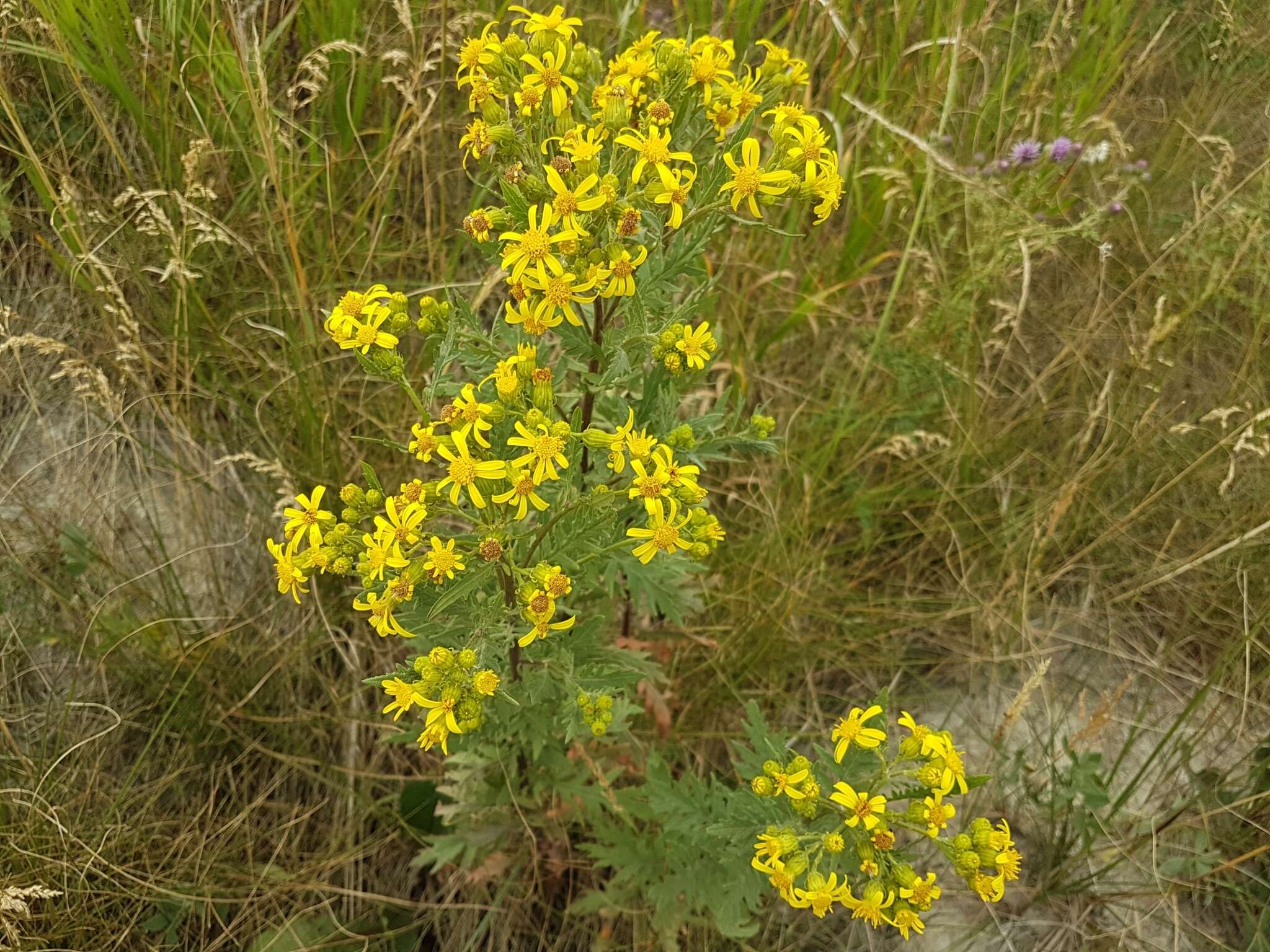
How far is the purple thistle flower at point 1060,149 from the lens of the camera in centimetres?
361

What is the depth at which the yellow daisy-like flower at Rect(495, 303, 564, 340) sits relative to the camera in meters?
1.79

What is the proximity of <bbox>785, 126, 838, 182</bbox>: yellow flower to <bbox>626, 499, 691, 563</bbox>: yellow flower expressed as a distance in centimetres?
82

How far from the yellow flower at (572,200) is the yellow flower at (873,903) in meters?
1.57

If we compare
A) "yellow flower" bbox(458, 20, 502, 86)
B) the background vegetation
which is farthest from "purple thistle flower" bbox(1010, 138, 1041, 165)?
"yellow flower" bbox(458, 20, 502, 86)

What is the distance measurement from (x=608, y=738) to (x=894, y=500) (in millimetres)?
1528

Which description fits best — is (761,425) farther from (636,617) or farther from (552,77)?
(636,617)

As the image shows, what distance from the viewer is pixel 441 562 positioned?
5.67 feet

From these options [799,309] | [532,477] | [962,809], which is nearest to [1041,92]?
[799,309]

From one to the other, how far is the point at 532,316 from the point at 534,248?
6.1 inches

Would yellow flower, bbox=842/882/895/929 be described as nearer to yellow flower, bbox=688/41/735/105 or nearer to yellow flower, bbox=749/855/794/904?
yellow flower, bbox=749/855/794/904

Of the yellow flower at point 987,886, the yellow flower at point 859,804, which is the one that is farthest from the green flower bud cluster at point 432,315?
the yellow flower at point 987,886

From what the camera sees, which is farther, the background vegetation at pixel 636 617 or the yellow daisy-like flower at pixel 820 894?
the background vegetation at pixel 636 617

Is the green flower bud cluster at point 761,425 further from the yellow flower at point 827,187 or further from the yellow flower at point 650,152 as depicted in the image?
the yellow flower at point 650,152

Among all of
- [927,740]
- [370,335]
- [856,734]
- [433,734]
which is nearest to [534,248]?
[370,335]
